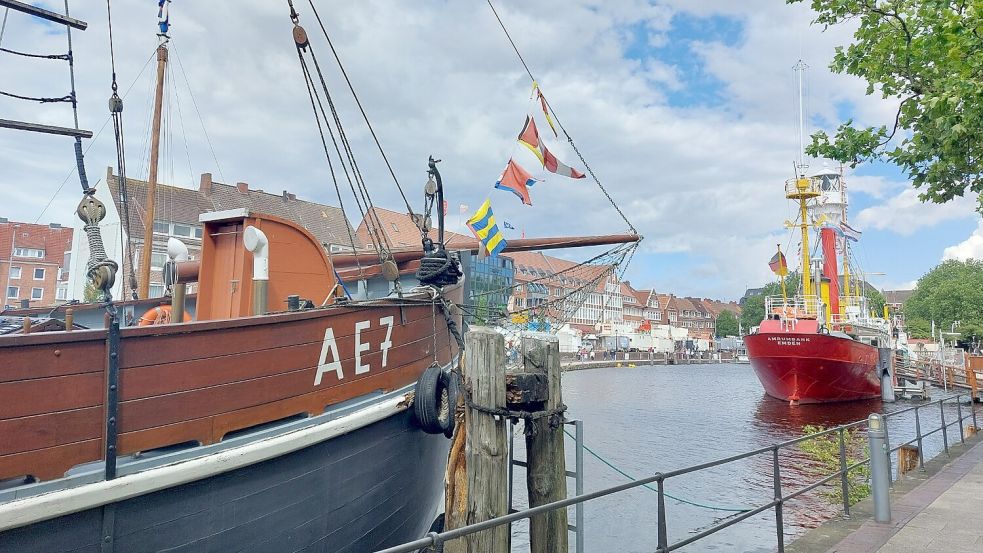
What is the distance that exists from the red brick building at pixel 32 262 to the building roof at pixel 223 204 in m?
18.4

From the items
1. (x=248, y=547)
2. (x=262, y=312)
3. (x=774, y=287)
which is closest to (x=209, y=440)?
(x=248, y=547)

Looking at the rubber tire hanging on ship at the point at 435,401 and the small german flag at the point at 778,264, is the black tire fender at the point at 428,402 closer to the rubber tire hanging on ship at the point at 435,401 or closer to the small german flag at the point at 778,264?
the rubber tire hanging on ship at the point at 435,401

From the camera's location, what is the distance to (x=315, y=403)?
A: 5000mm

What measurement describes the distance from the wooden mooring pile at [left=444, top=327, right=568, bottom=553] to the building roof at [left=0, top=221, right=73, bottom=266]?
66.3m

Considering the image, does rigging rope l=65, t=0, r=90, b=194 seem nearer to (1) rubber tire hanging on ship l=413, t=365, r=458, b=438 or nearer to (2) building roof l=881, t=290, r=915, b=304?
(1) rubber tire hanging on ship l=413, t=365, r=458, b=438

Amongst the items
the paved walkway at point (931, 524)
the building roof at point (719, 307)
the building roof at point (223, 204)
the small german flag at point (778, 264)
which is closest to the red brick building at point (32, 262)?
the building roof at point (223, 204)

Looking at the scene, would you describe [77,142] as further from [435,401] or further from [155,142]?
[155,142]

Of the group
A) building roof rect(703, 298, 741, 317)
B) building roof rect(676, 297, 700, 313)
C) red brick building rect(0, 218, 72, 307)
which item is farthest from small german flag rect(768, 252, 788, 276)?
building roof rect(703, 298, 741, 317)

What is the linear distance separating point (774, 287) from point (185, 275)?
114 m

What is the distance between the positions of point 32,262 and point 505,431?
6993cm

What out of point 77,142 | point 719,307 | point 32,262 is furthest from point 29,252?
point 719,307

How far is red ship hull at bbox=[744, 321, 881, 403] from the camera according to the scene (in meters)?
25.7

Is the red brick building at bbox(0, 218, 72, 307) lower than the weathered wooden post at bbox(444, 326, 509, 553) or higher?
higher

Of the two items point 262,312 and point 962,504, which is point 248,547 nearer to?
point 262,312
